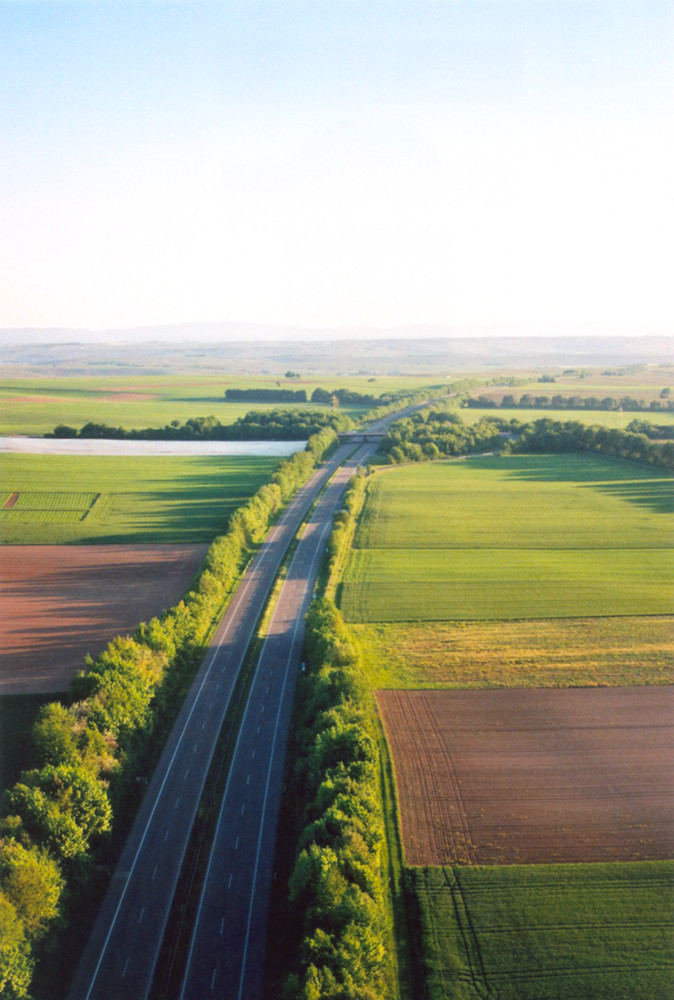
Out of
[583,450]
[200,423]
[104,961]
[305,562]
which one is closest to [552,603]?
[305,562]

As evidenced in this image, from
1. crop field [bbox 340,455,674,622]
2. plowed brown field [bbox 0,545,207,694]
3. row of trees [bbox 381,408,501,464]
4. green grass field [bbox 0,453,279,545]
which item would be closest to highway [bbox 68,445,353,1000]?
plowed brown field [bbox 0,545,207,694]

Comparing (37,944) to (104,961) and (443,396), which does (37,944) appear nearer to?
(104,961)

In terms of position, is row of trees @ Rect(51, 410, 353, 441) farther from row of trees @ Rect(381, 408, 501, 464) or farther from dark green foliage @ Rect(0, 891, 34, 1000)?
dark green foliage @ Rect(0, 891, 34, 1000)

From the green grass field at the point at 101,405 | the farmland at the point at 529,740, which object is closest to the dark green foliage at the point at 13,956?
the farmland at the point at 529,740

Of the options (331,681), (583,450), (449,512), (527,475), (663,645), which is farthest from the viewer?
(583,450)

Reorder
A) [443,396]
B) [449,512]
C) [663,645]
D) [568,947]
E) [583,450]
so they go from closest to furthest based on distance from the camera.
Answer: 1. [568,947]
2. [663,645]
3. [449,512]
4. [583,450]
5. [443,396]
